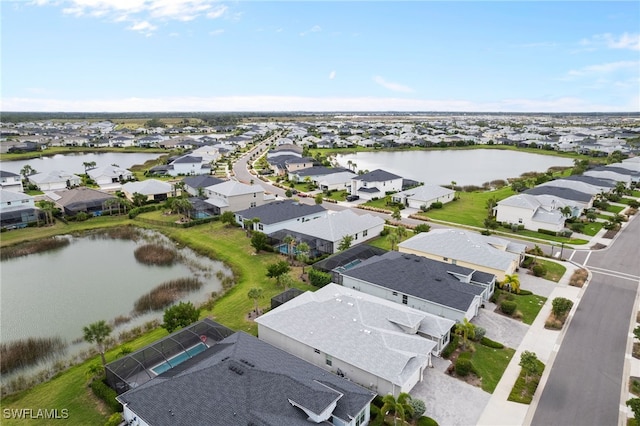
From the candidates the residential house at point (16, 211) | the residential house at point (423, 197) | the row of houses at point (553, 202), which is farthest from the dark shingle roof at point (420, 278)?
the residential house at point (16, 211)

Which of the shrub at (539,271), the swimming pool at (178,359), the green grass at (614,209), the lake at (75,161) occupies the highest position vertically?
the lake at (75,161)

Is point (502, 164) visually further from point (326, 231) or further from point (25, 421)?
point (25, 421)

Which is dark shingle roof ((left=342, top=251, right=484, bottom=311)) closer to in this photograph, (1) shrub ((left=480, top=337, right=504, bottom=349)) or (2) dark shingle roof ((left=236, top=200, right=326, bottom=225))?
(1) shrub ((left=480, top=337, right=504, bottom=349))

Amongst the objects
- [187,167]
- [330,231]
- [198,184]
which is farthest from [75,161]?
[330,231]

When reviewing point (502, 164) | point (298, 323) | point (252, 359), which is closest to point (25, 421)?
point (252, 359)

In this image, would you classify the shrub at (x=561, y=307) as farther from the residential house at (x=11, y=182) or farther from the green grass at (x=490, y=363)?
the residential house at (x=11, y=182)

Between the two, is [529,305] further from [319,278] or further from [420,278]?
[319,278]

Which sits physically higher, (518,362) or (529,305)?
(529,305)
